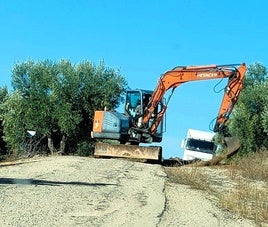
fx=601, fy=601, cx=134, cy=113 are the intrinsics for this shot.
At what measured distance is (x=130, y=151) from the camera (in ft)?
98.6

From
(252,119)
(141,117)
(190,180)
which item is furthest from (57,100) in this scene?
(190,180)

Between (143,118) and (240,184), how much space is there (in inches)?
541

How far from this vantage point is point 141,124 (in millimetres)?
31812

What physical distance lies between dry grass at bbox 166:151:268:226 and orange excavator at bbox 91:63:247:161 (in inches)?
177

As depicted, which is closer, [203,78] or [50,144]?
[203,78]

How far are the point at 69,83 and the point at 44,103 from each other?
2286 millimetres

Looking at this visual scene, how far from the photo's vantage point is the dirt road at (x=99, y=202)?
34.6ft

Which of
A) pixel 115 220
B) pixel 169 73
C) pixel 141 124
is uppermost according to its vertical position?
pixel 169 73

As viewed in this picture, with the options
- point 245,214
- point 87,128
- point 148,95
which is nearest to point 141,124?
point 148,95

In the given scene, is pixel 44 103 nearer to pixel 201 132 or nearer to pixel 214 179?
pixel 201 132

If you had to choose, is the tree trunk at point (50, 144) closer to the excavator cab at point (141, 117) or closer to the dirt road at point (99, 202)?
the excavator cab at point (141, 117)

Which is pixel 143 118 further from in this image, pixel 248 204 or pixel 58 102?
pixel 248 204

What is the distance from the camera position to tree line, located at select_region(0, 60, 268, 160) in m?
40.4

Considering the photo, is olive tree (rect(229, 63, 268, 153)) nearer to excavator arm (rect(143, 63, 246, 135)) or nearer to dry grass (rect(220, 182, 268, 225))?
excavator arm (rect(143, 63, 246, 135))
